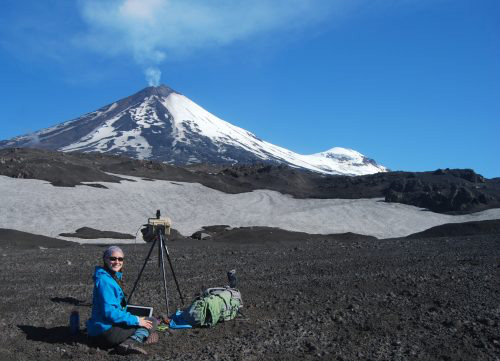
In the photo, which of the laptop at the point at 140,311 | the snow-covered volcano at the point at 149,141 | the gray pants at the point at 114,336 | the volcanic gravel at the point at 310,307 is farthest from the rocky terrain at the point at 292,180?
the snow-covered volcano at the point at 149,141

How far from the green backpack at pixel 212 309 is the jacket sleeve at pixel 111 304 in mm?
1514

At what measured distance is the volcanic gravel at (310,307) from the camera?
705cm

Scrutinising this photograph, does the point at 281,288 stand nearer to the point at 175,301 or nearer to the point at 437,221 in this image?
the point at 175,301

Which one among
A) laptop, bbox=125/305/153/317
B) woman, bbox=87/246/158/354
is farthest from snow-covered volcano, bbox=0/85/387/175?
woman, bbox=87/246/158/354

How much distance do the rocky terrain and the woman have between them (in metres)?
47.1

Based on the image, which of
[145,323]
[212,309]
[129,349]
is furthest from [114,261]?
[212,309]

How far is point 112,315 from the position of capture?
693 cm

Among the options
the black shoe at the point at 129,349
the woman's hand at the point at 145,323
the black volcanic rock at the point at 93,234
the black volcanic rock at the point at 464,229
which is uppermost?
the black volcanic rock at the point at 464,229

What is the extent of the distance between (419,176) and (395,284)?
6613 centimetres

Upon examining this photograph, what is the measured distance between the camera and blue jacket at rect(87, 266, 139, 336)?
6.91 m

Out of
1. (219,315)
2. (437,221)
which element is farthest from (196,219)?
(219,315)

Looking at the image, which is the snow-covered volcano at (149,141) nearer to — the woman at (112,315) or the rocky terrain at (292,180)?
the rocky terrain at (292,180)

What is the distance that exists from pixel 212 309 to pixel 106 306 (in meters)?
2.01

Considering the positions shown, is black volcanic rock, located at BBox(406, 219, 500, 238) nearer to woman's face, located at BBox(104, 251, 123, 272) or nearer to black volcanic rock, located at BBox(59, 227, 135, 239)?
black volcanic rock, located at BBox(59, 227, 135, 239)
